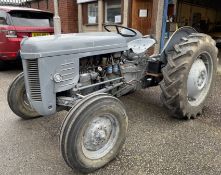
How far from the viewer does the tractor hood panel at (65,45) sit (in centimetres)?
227

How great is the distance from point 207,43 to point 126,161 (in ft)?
6.80

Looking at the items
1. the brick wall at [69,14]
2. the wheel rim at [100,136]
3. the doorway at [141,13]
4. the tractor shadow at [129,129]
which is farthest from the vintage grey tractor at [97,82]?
the brick wall at [69,14]

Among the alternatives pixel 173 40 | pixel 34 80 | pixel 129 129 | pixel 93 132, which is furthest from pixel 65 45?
pixel 173 40

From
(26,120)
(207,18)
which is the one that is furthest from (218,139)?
(207,18)

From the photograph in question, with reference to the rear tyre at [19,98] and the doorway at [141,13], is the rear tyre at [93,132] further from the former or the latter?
the doorway at [141,13]

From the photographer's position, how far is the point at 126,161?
2.48m

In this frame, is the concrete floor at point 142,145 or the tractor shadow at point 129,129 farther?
the tractor shadow at point 129,129

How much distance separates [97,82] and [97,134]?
2.56 feet

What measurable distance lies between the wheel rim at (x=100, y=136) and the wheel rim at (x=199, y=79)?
144 cm

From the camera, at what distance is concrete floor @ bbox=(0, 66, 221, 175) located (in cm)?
236

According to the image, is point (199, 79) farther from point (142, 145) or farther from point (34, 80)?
point (34, 80)

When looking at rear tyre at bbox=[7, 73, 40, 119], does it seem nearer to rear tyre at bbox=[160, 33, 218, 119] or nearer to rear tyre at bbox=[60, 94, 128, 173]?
rear tyre at bbox=[60, 94, 128, 173]

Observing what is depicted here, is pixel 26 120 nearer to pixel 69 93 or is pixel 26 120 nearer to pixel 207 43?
pixel 69 93

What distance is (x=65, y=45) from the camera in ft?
7.92
